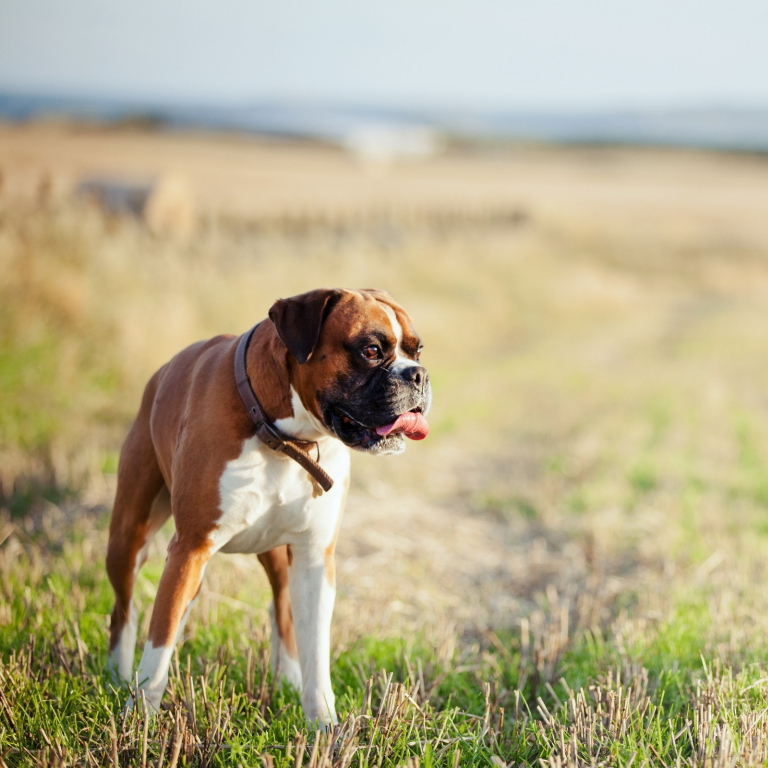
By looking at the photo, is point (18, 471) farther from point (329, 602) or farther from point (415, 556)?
point (329, 602)

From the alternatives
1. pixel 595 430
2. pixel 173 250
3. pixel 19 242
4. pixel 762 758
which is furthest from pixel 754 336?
pixel 762 758

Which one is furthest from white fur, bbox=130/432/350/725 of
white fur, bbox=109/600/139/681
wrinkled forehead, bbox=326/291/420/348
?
white fur, bbox=109/600/139/681

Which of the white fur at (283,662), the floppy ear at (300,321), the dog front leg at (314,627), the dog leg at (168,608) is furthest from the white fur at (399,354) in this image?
the white fur at (283,662)

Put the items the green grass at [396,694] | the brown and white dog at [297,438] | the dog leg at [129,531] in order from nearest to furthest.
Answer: the green grass at [396,694], the brown and white dog at [297,438], the dog leg at [129,531]

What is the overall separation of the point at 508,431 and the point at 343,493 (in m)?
6.02

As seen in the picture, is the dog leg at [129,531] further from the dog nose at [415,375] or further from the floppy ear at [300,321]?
the dog nose at [415,375]

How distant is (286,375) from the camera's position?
308 cm

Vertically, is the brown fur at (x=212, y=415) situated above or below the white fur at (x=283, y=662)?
above

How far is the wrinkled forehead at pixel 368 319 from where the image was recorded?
3.05 metres

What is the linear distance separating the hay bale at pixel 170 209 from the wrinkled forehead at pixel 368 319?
34.8 ft

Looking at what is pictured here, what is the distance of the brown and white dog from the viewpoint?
3002 millimetres

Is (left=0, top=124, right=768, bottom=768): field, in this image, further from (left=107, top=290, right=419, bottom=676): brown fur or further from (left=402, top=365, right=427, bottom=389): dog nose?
(left=402, top=365, right=427, bottom=389): dog nose

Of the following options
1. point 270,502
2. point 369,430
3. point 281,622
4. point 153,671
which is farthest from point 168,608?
point 369,430

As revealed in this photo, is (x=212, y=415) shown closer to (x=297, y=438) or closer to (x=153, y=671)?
(x=297, y=438)
